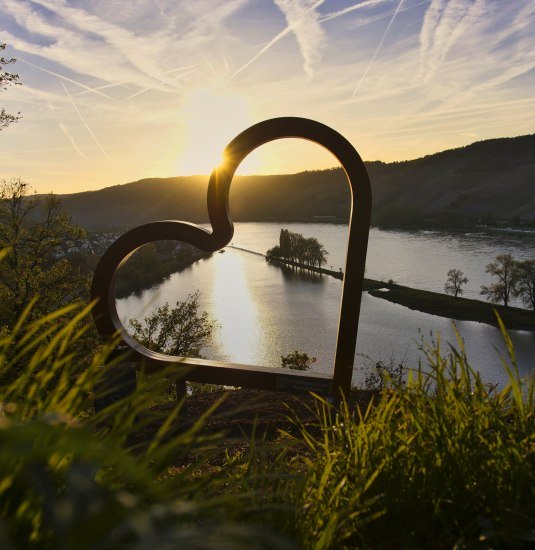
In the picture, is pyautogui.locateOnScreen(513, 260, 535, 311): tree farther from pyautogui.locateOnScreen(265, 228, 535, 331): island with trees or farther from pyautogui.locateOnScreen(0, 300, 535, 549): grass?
pyautogui.locateOnScreen(0, 300, 535, 549): grass

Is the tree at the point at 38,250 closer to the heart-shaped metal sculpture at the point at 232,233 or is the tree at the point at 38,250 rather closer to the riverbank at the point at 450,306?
the heart-shaped metal sculpture at the point at 232,233

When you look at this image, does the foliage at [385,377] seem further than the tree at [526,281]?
No

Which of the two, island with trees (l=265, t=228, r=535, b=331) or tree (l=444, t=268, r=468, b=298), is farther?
tree (l=444, t=268, r=468, b=298)

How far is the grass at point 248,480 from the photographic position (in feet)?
3.62

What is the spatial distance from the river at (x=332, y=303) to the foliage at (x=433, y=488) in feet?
66.6

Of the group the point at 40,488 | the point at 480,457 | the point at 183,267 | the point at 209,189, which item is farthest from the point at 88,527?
the point at 183,267

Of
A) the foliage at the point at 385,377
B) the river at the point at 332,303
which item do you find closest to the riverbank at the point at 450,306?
the river at the point at 332,303

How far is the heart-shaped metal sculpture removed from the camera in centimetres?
638

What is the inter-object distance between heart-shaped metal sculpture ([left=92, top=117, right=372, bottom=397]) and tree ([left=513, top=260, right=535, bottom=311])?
60252 millimetres

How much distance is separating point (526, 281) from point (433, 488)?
65317 millimetres

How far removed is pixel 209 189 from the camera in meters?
6.41

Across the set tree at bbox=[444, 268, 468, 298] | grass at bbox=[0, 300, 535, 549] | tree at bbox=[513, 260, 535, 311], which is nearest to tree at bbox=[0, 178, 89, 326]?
grass at bbox=[0, 300, 535, 549]

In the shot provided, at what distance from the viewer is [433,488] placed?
7.42ft

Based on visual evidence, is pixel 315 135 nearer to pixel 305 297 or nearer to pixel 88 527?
pixel 88 527
